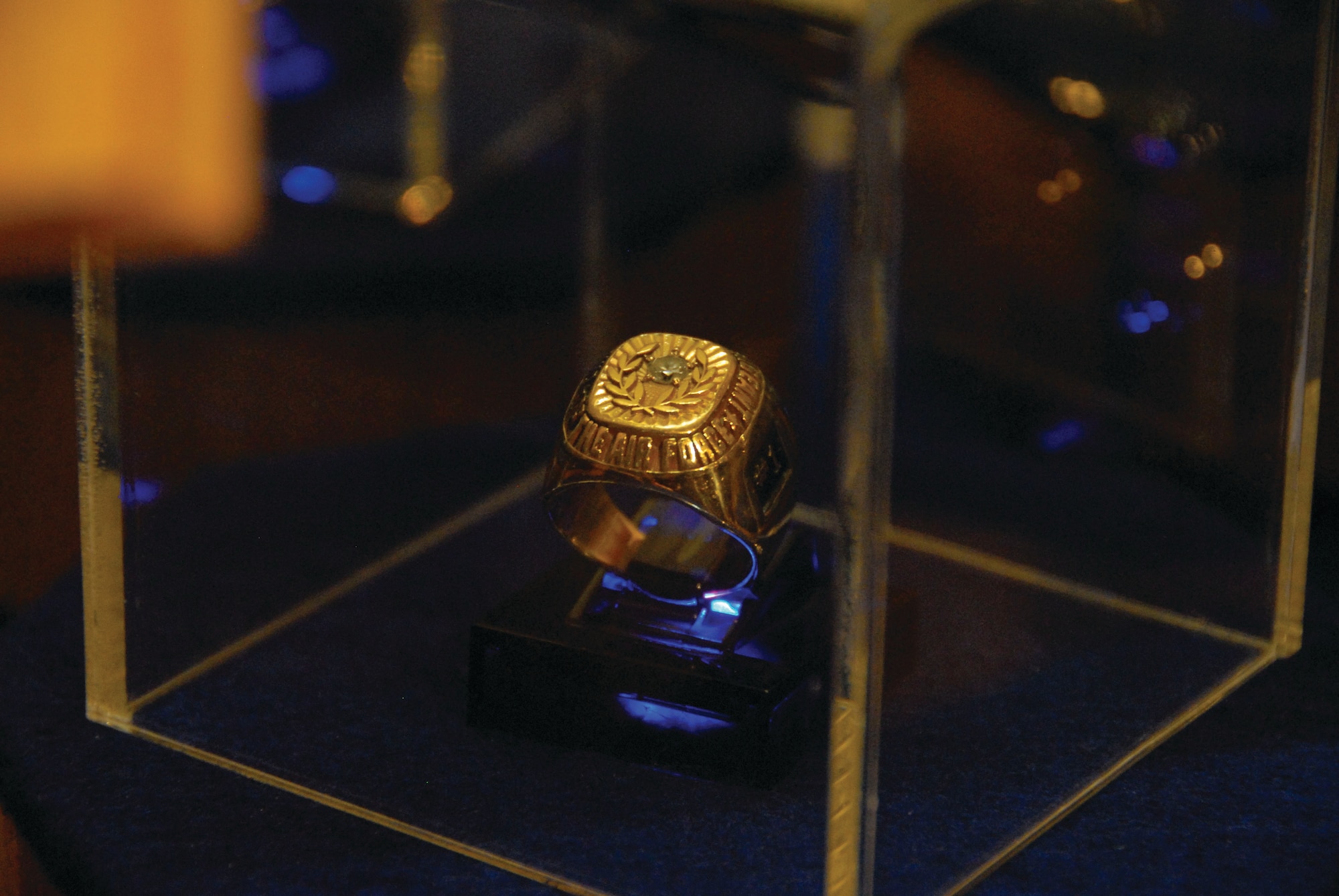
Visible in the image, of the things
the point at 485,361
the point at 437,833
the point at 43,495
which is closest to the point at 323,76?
the point at 485,361

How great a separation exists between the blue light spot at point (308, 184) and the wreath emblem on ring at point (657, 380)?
0.59 m

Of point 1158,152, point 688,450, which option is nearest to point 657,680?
point 688,450

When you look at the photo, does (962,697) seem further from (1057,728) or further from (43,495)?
(43,495)

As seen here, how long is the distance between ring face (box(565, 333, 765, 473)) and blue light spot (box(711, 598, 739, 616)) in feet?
0.40

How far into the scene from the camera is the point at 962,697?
95 cm

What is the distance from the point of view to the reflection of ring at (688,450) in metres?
0.83

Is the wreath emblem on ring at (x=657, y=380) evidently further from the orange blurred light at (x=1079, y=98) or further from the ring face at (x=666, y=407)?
the orange blurred light at (x=1079, y=98)

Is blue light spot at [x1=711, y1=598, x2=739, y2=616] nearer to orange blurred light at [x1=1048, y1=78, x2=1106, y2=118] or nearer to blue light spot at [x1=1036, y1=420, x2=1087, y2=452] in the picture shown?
A: blue light spot at [x1=1036, y1=420, x2=1087, y2=452]

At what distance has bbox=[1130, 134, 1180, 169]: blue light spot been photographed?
103 centimetres

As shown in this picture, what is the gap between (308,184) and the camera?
1510 millimetres

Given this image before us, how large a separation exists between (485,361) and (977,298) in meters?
0.60

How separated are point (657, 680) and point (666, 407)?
0.17 meters

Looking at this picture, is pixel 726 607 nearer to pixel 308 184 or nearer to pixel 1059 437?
pixel 1059 437

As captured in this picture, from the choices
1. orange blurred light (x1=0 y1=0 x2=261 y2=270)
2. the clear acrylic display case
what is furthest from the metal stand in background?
orange blurred light (x1=0 y1=0 x2=261 y2=270)
